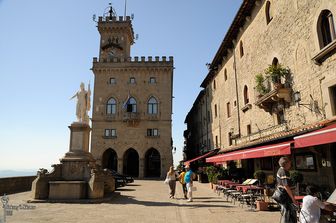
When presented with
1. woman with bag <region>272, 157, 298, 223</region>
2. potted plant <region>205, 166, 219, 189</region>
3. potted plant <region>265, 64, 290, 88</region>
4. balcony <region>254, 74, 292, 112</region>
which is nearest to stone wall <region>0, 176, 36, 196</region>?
potted plant <region>205, 166, 219, 189</region>

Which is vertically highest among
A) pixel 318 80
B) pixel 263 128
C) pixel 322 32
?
pixel 322 32

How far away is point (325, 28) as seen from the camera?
1018 centimetres

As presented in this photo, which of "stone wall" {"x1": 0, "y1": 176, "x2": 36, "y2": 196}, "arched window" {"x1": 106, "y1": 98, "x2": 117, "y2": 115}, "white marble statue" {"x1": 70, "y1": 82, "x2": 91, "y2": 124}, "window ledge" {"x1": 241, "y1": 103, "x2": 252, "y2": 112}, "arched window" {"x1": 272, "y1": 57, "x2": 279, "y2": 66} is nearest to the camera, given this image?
"white marble statue" {"x1": 70, "y1": 82, "x2": 91, "y2": 124}

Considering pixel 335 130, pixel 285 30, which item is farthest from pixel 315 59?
pixel 335 130

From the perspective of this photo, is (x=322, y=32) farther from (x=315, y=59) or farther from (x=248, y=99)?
(x=248, y=99)

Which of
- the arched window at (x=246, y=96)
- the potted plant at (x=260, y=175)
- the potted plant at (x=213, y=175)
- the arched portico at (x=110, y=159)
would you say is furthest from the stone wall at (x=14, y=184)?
the arched window at (x=246, y=96)

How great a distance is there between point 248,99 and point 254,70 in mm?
2453

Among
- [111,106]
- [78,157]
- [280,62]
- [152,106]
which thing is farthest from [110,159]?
[280,62]

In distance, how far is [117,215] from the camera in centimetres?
834

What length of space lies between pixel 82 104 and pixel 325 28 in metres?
12.2

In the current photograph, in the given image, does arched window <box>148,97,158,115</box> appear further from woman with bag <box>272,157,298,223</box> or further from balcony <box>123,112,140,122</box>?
woman with bag <box>272,157,298,223</box>

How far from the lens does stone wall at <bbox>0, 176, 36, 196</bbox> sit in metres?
15.0

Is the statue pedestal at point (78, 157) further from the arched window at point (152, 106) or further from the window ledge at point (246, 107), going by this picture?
the arched window at point (152, 106)

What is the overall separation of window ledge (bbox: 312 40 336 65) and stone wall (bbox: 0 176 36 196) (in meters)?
17.7
